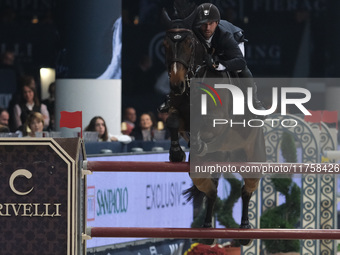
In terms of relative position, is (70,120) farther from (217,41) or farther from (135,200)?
(135,200)

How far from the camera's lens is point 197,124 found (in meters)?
5.98

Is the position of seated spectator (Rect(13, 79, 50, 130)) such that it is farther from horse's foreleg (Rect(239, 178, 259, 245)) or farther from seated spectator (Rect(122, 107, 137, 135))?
horse's foreleg (Rect(239, 178, 259, 245))

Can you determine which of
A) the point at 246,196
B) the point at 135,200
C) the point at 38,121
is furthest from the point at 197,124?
the point at 135,200

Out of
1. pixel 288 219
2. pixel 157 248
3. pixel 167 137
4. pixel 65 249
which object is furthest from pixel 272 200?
pixel 65 249

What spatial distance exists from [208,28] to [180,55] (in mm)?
336

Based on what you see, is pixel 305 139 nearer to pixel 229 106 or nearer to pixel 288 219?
pixel 288 219

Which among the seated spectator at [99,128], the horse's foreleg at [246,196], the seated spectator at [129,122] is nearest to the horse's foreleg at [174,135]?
the horse's foreleg at [246,196]

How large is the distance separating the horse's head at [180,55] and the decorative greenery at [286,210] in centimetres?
385

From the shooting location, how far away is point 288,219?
9.64m

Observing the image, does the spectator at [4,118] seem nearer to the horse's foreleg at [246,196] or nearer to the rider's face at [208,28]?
the horse's foreleg at [246,196]

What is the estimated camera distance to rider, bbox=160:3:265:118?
5883mm

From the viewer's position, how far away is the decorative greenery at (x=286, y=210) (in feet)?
30.9

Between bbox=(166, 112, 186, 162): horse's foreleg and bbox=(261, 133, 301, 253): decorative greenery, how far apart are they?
3607 millimetres

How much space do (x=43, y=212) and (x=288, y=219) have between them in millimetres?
4522
